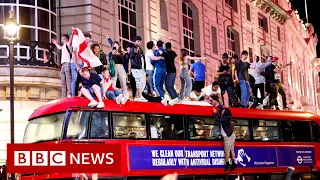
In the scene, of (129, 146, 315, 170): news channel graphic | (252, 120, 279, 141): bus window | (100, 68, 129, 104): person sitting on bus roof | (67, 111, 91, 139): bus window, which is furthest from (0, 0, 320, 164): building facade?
(252, 120, 279, 141): bus window

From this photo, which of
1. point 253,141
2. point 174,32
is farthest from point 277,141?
point 174,32

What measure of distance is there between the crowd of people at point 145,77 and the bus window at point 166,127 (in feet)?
1.61

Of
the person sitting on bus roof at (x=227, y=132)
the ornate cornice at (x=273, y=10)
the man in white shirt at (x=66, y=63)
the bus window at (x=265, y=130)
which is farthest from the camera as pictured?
the ornate cornice at (x=273, y=10)

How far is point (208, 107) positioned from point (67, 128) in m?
4.81

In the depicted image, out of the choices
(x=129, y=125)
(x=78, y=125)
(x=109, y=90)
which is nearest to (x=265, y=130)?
(x=129, y=125)

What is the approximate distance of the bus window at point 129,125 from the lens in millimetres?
15000

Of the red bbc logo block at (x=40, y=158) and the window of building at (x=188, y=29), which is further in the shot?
the window of building at (x=188, y=29)

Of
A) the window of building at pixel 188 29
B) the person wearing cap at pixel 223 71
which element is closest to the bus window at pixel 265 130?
the person wearing cap at pixel 223 71

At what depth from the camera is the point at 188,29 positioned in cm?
3216

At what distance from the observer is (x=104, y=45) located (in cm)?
Result: 2398

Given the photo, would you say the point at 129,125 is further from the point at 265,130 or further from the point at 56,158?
the point at 265,130

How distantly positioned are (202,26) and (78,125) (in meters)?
19.5

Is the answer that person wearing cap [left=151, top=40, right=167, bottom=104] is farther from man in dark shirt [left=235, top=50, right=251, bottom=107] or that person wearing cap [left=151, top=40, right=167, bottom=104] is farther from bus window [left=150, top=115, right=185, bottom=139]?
man in dark shirt [left=235, top=50, right=251, bottom=107]

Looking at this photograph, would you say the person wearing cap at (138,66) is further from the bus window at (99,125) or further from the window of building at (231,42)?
the window of building at (231,42)
